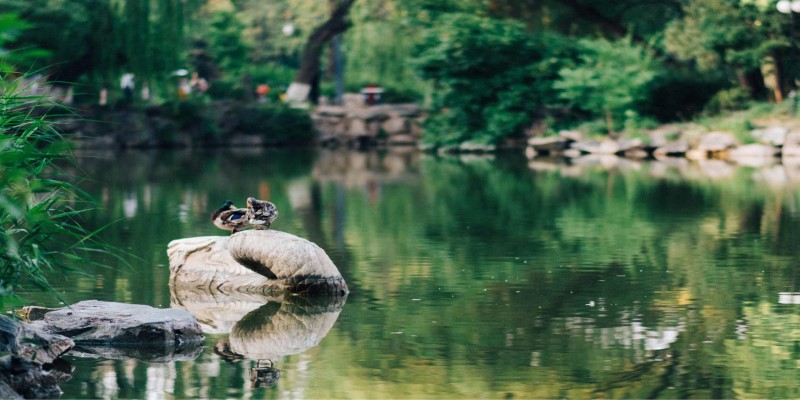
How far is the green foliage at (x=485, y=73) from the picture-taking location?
3947cm

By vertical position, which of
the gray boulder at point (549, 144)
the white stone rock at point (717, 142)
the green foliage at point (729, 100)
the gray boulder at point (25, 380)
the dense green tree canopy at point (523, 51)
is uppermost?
the dense green tree canopy at point (523, 51)

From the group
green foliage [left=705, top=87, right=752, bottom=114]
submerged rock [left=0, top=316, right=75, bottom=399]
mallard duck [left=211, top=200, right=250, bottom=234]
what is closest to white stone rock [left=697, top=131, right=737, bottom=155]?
green foliage [left=705, top=87, right=752, bottom=114]

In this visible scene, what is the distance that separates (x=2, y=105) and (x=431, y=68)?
31.9 m

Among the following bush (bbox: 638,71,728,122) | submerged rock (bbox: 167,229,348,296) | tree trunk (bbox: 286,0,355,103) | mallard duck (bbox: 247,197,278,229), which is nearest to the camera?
submerged rock (bbox: 167,229,348,296)

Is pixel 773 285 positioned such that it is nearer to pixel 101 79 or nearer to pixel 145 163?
pixel 145 163

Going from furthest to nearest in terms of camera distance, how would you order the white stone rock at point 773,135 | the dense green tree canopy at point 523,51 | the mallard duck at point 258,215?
1. the dense green tree canopy at point 523,51
2. the white stone rock at point 773,135
3. the mallard duck at point 258,215

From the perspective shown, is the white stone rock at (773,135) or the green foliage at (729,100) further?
the green foliage at (729,100)

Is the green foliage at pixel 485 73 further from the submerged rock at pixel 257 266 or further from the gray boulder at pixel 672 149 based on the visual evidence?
the submerged rock at pixel 257 266

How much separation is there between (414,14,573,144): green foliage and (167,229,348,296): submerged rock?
27064mm

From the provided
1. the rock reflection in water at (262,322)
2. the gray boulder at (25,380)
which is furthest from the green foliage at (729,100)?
the gray boulder at (25,380)

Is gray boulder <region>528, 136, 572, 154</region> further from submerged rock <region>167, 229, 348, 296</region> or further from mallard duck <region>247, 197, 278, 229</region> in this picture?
mallard duck <region>247, 197, 278, 229</region>

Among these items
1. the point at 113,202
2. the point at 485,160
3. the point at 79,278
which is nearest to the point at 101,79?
the point at 485,160

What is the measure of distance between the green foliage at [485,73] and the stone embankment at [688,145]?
143 cm

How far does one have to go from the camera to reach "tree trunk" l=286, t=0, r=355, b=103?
48000 millimetres
